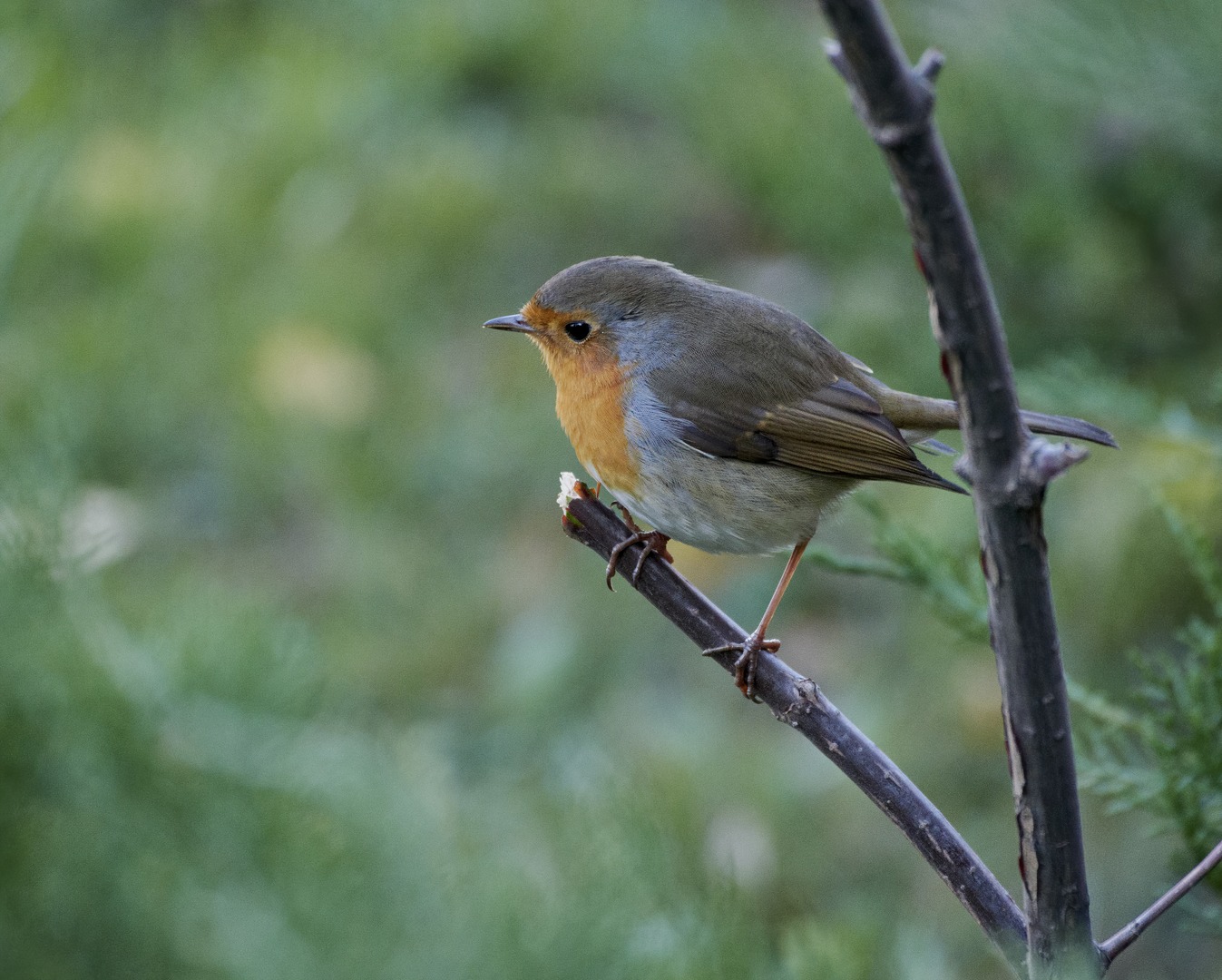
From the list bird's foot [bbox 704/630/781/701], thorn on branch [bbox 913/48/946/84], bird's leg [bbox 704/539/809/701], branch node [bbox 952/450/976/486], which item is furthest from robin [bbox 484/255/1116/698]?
thorn on branch [bbox 913/48/946/84]

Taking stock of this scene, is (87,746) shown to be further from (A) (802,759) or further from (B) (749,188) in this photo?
(B) (749,188)

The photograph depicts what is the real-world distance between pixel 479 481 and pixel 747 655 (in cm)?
271

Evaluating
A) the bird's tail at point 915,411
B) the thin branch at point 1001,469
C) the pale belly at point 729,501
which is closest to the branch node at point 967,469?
the thin branch at point 1001,469

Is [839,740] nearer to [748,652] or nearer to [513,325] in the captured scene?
[748,652]

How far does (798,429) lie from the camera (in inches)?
76.7

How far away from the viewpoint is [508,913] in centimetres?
129

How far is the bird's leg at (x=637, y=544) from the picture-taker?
4.25 feet

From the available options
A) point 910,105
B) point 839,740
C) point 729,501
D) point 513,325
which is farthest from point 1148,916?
point 513,325

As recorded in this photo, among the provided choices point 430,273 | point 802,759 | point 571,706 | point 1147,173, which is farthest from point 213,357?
point 1147,173

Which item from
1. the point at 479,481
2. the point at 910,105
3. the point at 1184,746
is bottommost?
the point at 479,481

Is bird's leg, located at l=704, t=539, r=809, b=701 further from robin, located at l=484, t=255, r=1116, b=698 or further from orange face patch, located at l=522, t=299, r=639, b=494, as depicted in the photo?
orange face patch, located at l=522, t=299, r=639, b=494

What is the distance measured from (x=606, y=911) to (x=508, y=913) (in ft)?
0.36

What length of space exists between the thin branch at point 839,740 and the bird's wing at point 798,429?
580 mm

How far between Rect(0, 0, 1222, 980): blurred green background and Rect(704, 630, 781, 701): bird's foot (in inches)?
7.6
